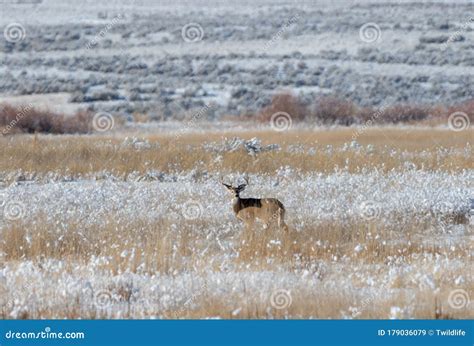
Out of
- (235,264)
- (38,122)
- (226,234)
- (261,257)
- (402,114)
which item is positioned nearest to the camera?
(235,264)

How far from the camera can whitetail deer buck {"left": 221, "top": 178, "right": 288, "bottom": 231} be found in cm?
1204

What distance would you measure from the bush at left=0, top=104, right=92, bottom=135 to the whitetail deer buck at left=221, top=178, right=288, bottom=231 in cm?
1564

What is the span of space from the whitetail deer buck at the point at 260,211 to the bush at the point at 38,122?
51.3 ft

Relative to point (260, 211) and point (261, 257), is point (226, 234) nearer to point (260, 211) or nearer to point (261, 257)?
point (260, 211)

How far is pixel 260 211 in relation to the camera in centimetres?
1214

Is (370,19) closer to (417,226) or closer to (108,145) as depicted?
(108,145)

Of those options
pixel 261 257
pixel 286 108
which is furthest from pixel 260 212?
pixel 286 108

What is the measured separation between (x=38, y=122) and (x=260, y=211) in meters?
17.1

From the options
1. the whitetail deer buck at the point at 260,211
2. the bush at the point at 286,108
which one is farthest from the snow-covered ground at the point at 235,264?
the bush at the point at 286,108

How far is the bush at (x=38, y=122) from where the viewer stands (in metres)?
27.9

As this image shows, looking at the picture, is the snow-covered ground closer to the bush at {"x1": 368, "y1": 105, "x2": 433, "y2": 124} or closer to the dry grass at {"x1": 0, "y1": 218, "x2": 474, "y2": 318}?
the dry grass at {"x1": 0, "y1": 218, "x2": 474, "y2": 318}

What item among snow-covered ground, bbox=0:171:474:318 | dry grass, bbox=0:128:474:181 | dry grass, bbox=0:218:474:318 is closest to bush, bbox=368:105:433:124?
dry grass, bbox=0:128:474:181

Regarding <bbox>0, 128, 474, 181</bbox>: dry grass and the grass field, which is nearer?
the grass field

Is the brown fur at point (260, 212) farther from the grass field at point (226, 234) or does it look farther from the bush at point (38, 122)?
the bush at point (38, 122)
